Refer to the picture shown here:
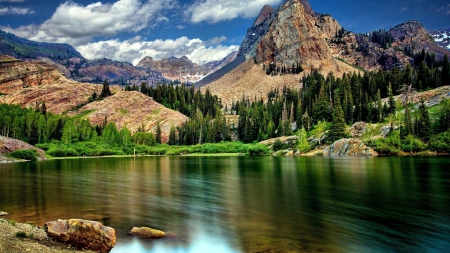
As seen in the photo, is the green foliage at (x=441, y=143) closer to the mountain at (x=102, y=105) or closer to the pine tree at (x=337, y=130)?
the pine tree at (x=337, y=130)

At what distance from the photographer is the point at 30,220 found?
2055 cm

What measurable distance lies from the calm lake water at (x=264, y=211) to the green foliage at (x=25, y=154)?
52344mm

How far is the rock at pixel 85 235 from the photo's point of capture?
14.5m

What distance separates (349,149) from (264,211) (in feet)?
226

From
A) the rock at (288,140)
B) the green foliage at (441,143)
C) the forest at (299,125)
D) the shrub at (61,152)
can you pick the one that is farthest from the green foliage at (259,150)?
the shrub at (61,152)

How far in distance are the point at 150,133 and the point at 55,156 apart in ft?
133

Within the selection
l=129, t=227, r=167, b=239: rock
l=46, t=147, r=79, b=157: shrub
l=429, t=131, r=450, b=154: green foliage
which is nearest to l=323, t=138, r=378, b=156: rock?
l=429, t=131, r=450, b=154: green foliage

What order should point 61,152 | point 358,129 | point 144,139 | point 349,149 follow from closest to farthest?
1. point 349,149
2. point 358,129
3. point 61,152
4. point 144,139

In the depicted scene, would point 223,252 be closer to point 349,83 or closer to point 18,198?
point 18,198

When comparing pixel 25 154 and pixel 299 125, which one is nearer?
pixel 25 154

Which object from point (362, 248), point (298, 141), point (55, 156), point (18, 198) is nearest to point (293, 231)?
point (362, 248)

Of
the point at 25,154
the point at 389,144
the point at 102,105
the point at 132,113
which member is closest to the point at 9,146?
the point at 25,154

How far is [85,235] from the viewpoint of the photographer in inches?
572

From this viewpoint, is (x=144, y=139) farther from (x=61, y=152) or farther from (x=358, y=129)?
(x=358, y=129)
